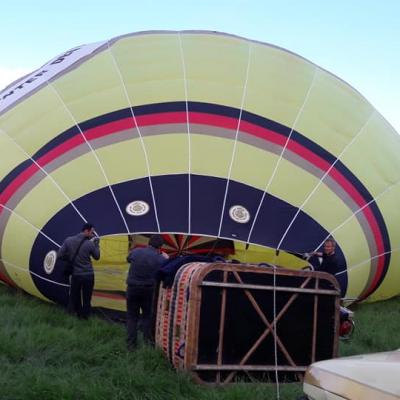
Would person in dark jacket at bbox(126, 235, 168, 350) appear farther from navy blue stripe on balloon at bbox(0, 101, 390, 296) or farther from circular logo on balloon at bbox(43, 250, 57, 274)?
navy blue stripe on balloon at bbox(0, 101, 390, 296)

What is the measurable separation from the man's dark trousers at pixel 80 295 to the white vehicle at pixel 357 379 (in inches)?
133

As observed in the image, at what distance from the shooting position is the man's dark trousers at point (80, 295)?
18.5 feet

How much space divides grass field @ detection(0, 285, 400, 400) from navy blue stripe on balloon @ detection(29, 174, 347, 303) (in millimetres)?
606

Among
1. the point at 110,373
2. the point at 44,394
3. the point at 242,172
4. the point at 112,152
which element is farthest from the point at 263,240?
the point at 44,394

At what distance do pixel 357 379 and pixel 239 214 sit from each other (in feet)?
11.1

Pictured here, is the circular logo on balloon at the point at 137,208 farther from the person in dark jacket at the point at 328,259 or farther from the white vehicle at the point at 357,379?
the white vehicle at the point at 357,379

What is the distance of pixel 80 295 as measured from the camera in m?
5.68

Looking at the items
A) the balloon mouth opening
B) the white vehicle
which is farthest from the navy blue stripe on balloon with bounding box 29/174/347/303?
the white vehicle

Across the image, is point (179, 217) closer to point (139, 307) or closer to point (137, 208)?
point (137, 208)

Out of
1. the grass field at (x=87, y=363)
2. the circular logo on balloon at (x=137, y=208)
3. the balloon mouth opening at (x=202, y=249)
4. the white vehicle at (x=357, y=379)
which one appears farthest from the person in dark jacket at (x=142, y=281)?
the white vehicle at (x=357, y=379)

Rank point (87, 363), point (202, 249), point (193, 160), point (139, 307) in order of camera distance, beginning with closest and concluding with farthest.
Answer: point (87, 363) < point (139, 307) < point (193, 160) < point (202, 249)

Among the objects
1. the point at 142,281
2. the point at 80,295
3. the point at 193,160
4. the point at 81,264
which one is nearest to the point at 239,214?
the point at 193,160

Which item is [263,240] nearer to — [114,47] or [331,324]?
[331,324]

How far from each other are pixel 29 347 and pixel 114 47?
3.71 metres
